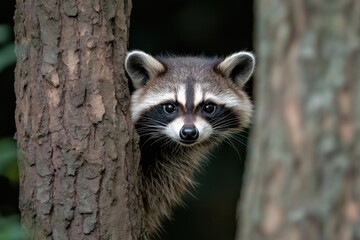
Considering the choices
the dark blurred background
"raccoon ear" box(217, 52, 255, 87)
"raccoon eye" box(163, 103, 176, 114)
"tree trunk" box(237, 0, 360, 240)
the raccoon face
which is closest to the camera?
"tree trunk" box(237, 0, 360, 240)

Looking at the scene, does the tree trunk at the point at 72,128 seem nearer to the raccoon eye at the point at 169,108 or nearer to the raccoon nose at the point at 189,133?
the raccoon nose at the point at 189,133

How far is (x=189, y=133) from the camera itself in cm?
521

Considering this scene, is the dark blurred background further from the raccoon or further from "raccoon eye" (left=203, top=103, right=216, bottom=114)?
"raccoon eye" (left=203, top=103, right=216, bottom=114)

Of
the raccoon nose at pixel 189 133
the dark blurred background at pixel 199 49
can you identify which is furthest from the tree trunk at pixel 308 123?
the dark blurred background at pixel 199 49

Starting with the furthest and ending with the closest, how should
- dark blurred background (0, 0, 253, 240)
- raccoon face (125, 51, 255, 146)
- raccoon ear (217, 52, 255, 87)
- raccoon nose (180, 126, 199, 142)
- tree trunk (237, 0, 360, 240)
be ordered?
1. dark blurred background (0, 0, 253, 240)
2. raccoon ear (217, 52, 255, 87)
3. raccoon face (125, 51, 255, 146)
4. raccoon nose (180, 126, 199, 142)
5. tree trunk (237, 0, 360, 240)

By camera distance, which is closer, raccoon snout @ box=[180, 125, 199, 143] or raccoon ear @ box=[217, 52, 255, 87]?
raccoon snout @ box=[180, 125, 199, 143]

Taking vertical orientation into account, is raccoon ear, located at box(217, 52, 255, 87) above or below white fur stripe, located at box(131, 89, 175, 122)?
above

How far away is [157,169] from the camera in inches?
219

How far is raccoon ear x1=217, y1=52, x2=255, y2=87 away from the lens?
575 cm

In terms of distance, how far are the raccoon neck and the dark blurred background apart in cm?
199

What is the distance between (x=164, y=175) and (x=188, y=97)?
0.53 metres

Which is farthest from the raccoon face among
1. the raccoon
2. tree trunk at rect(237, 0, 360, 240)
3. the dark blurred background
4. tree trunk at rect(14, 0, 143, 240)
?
tree trunk at rect(237, 0, 360, 240)

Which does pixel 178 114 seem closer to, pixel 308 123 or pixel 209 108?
pixel 209 108

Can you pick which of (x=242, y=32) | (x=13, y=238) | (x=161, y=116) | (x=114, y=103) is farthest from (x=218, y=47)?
(x=13, y=238)
